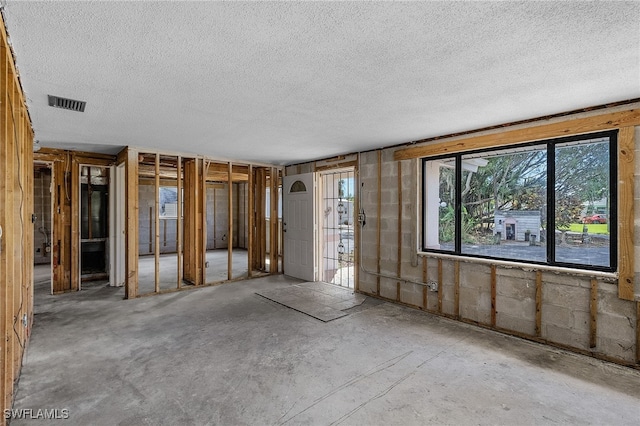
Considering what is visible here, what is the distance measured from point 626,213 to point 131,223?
240 inches

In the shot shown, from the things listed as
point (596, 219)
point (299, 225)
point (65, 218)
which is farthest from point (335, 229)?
point (65, 218)

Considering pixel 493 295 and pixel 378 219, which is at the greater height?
pixel 378 219

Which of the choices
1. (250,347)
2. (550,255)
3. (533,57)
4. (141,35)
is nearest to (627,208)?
(550,255)

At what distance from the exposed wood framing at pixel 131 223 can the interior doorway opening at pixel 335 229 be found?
320 centimetres

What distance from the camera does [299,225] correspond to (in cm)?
654

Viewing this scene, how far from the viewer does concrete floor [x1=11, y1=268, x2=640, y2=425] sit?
2.21 metres

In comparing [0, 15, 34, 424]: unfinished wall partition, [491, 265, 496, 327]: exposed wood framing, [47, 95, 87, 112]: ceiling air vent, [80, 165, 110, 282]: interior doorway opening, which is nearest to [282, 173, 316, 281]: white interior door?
[491, 265, 496, 327]: exposed wood framing

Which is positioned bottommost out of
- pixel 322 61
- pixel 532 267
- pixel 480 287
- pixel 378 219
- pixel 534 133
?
pixel 480 287

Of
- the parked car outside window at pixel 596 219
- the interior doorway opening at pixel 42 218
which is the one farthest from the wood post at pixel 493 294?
the interior doorway opening at pixel 42 218

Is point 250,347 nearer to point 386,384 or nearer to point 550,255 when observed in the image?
point 386,384

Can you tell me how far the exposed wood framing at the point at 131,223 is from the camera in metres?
4.94

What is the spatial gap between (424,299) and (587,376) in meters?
1.90

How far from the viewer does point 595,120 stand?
2992mm

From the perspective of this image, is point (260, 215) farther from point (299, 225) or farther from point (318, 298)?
point (318, 298)
